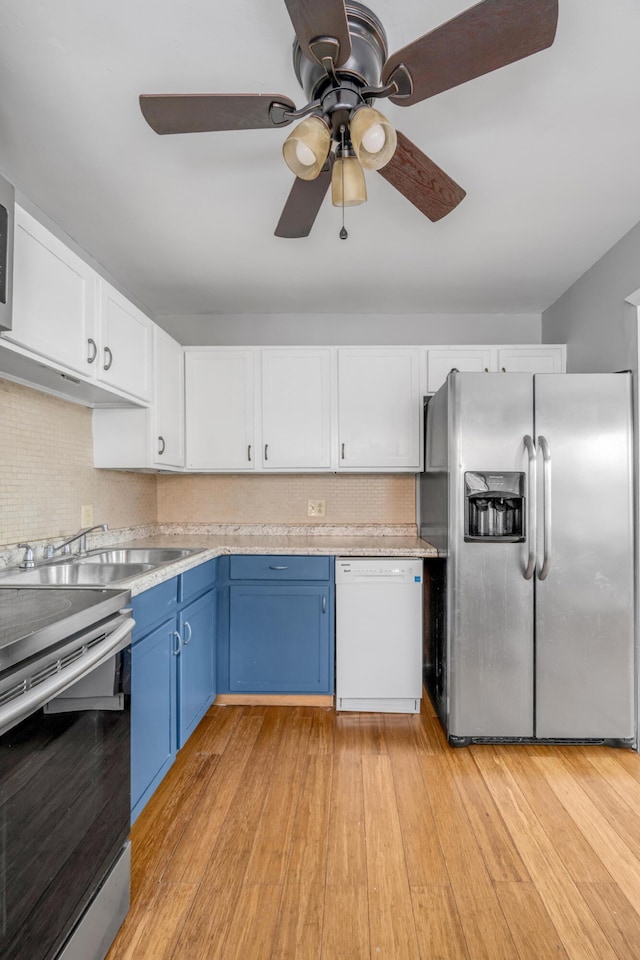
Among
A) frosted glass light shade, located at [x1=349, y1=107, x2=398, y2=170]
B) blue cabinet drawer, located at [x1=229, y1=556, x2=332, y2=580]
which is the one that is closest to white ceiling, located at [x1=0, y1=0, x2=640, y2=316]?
frosted glass light shade, located at [x1=349, y1=107, x2=398, y2=170]

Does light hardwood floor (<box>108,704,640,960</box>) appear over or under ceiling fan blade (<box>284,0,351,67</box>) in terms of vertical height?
under

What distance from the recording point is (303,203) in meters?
1.75

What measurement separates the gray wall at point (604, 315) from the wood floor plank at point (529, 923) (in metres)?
2.18

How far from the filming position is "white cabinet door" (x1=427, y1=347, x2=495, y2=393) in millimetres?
3252

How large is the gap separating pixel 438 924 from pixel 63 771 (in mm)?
1123

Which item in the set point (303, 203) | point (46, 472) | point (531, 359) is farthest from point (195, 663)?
point (531, 359)

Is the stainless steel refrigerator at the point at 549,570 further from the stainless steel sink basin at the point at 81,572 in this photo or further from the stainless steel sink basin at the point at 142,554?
the stainless steel sink basin at the point at 81,572

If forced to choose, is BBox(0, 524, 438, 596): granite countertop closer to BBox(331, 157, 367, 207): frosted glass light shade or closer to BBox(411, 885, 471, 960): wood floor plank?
BBox(411, 885, 471, 960): wood floor plank

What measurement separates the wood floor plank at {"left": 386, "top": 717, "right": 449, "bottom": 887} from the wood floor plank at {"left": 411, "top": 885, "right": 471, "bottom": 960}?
0.05 meters

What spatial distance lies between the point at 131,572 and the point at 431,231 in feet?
6.70

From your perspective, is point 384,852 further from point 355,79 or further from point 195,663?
point 355,79

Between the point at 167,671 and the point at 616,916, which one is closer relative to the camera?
the point at 616,916

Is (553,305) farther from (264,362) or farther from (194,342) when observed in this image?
(194,342)

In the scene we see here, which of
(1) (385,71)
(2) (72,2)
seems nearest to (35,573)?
(2) (72,2)
